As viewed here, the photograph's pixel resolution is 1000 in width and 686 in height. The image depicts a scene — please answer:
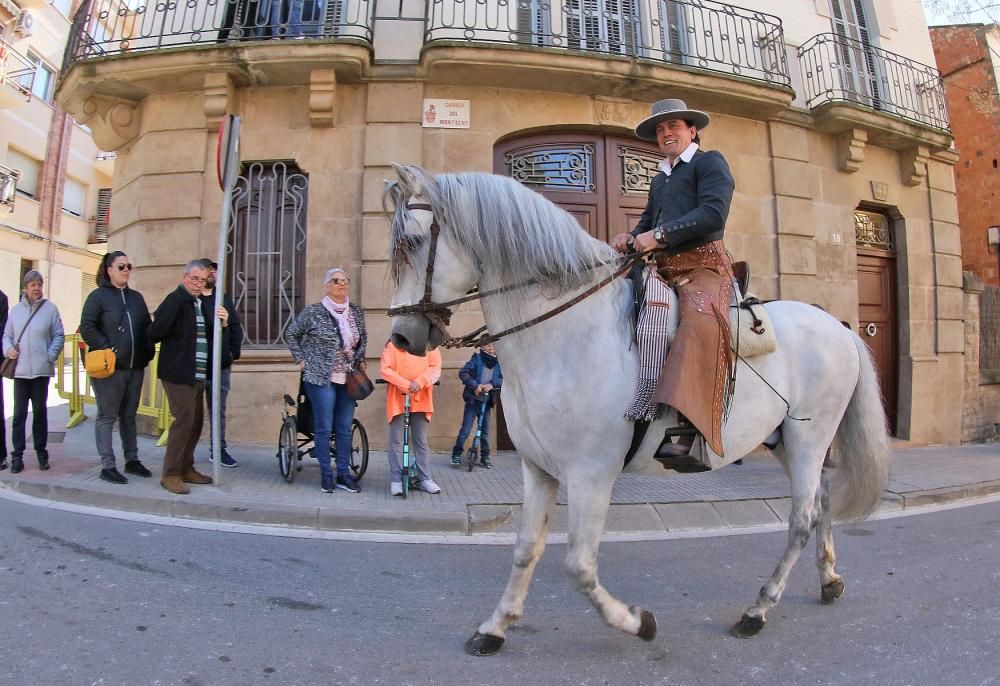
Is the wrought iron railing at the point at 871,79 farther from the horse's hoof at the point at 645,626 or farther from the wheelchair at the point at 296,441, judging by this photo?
the horse's hoof at the point at 645,626

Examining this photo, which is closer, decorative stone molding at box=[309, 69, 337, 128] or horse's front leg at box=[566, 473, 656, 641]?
horse's front leg at box=[566, 473, 656, 641]

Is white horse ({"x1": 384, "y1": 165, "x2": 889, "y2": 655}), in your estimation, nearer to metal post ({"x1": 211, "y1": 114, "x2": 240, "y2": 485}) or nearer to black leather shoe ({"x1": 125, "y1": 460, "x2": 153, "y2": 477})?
metal post ({"x1": 211, "y1": 114, "x2": 240, "y2": 485})

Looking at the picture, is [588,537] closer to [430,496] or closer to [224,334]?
[430,496]

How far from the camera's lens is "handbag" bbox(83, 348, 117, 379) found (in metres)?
5.25

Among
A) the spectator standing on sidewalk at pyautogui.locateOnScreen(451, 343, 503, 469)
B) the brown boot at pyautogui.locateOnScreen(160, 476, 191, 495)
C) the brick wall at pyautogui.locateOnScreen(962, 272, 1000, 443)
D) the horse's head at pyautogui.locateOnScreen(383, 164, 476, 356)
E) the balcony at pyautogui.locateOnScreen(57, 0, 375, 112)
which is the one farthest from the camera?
the brick wall at pyautogui.locateOnScreen(962, 272, 1000, 443)

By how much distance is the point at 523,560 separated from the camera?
2631mm

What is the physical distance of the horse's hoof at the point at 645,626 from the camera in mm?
2561

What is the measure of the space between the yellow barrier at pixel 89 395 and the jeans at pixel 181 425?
1.83m

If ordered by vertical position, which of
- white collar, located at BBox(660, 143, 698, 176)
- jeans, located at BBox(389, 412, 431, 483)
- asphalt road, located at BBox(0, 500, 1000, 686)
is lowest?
asphalt road, located at BBox(0, 500, 1000, 686)

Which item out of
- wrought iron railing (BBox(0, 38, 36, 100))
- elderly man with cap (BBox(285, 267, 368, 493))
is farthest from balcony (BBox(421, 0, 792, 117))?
wrought iron railing (BBox(0, 38, 36, 100))

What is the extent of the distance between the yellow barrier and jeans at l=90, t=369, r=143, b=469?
127cm

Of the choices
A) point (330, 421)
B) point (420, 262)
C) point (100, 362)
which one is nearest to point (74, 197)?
point (100, 362)

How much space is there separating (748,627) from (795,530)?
22.7 inches

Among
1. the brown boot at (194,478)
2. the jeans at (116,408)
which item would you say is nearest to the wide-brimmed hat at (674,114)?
the brown boot at (194,478)
